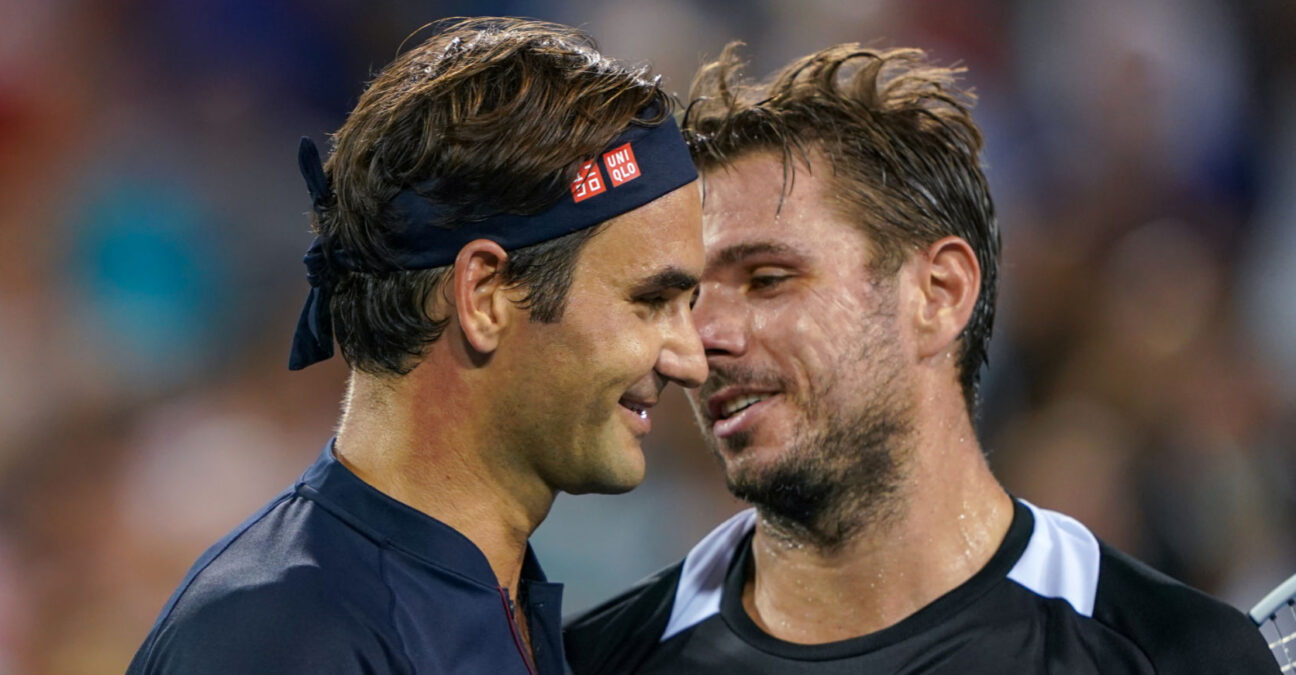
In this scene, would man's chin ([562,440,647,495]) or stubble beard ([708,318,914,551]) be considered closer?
man's chin ([562,440,647,495])

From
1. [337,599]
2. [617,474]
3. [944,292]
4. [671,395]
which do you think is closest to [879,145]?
[944,292]

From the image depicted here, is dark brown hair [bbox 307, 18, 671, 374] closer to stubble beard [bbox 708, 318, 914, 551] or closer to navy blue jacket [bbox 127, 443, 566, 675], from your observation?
navy blue jacket [bbox 127, 443, 566, 675]

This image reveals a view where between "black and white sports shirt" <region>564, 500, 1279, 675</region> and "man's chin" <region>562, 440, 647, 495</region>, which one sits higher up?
"man's chin" <region>562, 440, 647, 495</region>

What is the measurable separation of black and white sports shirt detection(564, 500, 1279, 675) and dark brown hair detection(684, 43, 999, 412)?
1.67ft

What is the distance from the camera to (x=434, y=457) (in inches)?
83.2

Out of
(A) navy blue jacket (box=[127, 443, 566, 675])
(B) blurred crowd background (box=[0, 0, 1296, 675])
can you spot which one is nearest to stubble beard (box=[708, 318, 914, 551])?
(A) navy blue jacket (box=[127, 443, 566, 675])

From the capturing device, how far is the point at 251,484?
484cm

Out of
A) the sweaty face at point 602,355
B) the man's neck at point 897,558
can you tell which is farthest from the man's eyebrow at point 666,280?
the man's neck at point 897,558

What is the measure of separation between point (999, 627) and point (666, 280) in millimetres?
1030

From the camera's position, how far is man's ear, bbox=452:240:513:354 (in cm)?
209

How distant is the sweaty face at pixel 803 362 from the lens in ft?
9.28

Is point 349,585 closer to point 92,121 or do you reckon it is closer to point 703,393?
point 703,393

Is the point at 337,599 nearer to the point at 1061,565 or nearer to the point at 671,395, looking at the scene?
the point at 1061,565

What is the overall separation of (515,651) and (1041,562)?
1184 mm
